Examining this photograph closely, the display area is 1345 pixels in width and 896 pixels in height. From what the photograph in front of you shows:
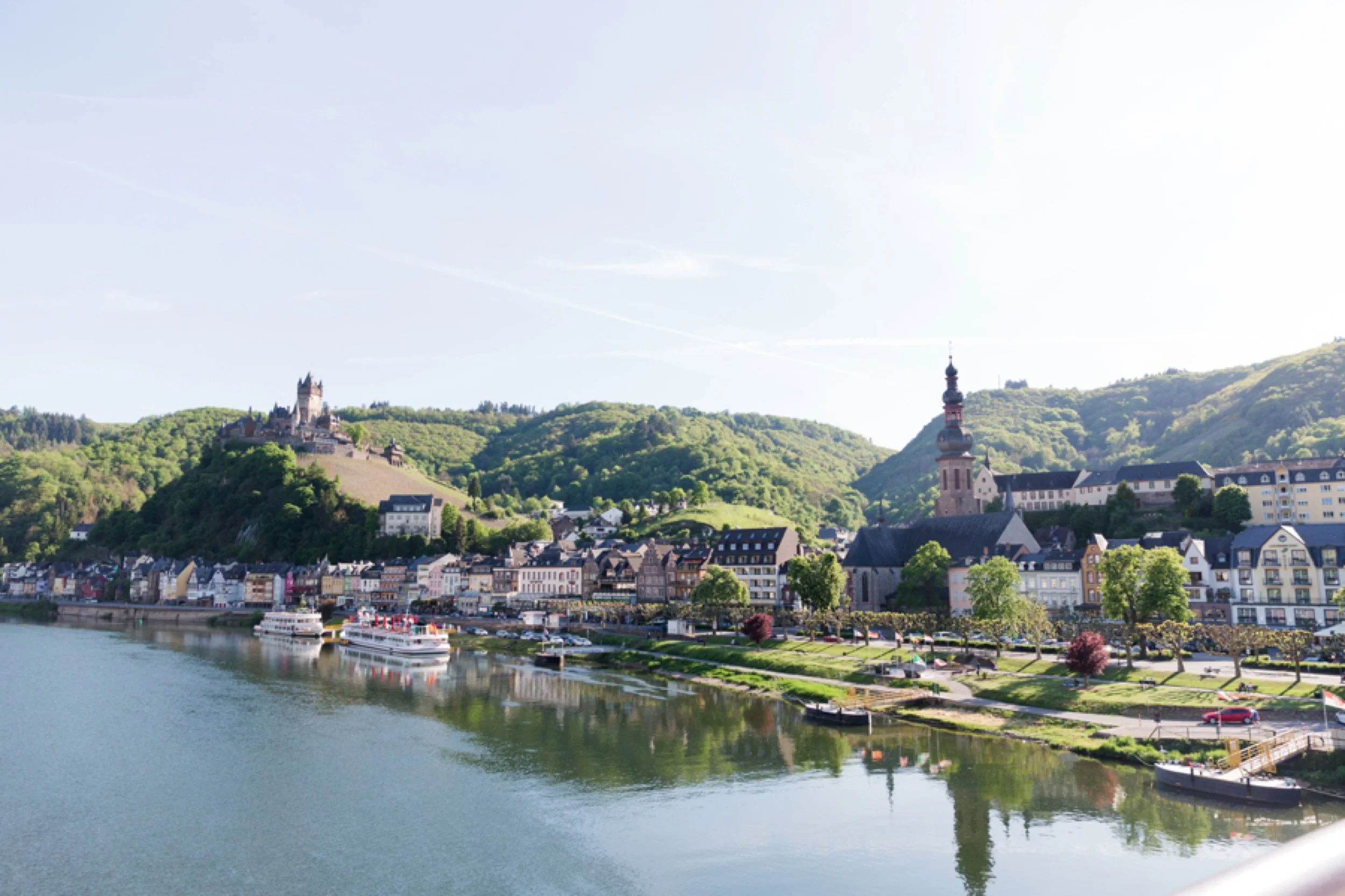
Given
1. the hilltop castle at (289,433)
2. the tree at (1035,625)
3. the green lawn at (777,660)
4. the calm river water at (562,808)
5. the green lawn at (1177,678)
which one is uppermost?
the hilltop castle at (289,433)

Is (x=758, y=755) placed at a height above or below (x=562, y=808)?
above

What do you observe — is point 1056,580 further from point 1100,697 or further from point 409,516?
point 409,516

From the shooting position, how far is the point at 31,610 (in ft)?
439

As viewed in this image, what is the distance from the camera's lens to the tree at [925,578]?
3477 inches

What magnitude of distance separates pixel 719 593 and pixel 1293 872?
87.6m

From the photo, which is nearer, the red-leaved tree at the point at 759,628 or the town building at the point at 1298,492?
the red-leaved tree at the point at 759,628

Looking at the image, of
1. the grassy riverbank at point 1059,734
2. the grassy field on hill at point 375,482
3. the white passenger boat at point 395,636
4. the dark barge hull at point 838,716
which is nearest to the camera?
the grassy riverbank at point 1059,734

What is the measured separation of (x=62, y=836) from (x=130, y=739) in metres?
16.4

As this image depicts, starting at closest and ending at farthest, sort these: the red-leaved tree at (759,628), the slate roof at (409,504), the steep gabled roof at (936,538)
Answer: the red-leaved tree at (759,628) → the steep gabled roof at (936,538) → the slate roof at (409,504)

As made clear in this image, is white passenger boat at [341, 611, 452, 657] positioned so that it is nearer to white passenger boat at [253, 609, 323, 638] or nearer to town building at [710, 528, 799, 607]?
→ white passenger boat at [253, 609, 323, 638]

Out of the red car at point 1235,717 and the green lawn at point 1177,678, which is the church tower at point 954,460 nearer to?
the green lawn at point 1177,678

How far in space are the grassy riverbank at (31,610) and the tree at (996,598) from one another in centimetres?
12730

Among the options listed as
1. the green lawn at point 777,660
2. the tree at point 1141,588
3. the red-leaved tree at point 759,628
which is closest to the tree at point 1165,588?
the tree at point 1141,588

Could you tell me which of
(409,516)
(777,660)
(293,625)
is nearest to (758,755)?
(777,660)
